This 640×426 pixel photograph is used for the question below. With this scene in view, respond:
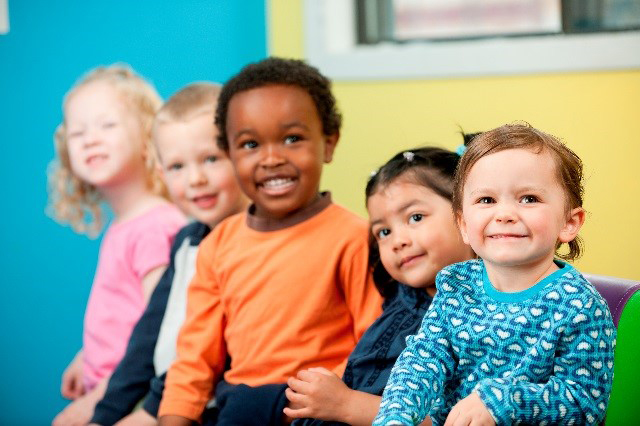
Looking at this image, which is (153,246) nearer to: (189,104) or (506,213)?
(189,104)

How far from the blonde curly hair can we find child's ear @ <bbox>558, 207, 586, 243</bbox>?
153 cm

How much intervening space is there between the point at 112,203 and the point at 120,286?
0.31 metres

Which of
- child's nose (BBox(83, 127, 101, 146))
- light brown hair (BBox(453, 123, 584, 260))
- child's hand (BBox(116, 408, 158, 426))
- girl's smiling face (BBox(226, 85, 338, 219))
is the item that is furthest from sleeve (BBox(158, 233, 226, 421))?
light brown hair (BBox(453, 123, 584, 260))

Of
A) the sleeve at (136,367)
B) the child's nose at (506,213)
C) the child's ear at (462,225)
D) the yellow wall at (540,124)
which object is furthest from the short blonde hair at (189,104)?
the child's nose at (506,213)

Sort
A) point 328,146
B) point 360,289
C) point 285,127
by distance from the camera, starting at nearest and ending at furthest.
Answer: point 360,289
point 285,127
point 328,146

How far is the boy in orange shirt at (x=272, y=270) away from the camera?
6.72ft

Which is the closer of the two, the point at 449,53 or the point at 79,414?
the point at 79,414

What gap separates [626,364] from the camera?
170 centimetres

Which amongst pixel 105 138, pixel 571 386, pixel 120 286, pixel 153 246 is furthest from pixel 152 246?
pixel 571 386

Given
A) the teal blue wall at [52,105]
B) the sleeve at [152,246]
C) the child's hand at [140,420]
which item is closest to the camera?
the child's hand at [140,420]

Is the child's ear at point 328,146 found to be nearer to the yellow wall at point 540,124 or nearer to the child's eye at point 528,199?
the yellow wall at point 540,124

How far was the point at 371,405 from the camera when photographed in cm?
177

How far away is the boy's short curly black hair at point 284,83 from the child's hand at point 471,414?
3.08 ft

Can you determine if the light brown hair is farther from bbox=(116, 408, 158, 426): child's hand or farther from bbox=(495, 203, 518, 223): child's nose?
bbox=(116, 408, 158, 426): child's hand
